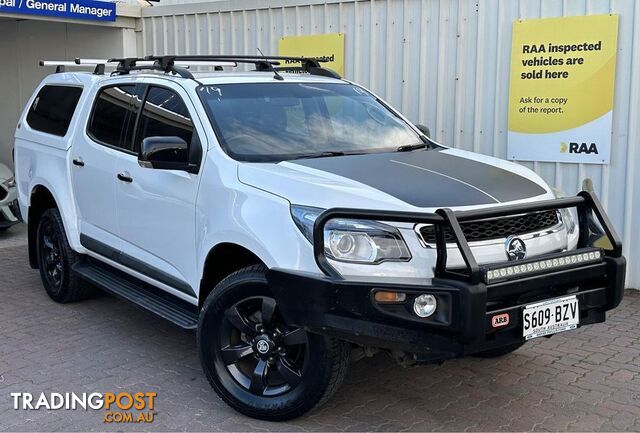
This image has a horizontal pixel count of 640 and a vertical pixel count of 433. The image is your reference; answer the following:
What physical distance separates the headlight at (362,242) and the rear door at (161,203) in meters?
1.13

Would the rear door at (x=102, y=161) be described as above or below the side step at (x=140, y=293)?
above

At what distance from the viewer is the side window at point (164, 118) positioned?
4.68m

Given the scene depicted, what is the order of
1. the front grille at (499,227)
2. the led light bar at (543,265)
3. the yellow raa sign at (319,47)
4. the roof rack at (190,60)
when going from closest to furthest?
the led light bar at (543,265), the front grille at (499,227), the roof rack at (190,60), the yellow raa sign at (319,47)

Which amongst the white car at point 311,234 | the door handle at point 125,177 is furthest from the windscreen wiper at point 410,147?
the door handle at point 125,177

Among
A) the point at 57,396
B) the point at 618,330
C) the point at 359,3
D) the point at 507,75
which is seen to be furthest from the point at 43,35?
the point at 618,330

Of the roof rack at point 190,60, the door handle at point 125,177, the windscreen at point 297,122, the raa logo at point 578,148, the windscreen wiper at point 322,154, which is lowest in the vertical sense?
the door handle at point 125,177

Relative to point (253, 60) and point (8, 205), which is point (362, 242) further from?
point (8, 205)

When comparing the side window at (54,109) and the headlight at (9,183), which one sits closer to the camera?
the side window at (54,109)

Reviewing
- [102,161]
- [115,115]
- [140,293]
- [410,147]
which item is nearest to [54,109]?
[115,115]

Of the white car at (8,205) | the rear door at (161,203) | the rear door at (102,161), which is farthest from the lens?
the white car at (8,205)

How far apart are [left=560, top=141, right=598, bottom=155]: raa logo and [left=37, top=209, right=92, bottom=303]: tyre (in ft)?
14.6

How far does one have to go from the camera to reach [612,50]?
6559mm

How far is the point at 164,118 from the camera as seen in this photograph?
16.2 ft

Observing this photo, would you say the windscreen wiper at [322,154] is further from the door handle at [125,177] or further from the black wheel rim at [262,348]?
the door handle at [125,177]
